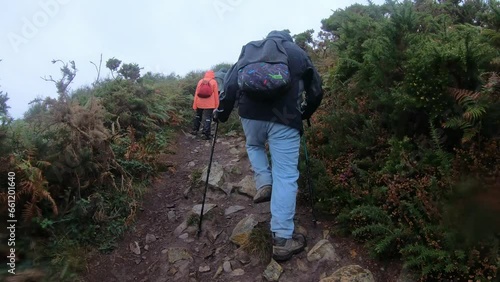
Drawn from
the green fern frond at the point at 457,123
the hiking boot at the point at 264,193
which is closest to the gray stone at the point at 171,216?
the hiking boot at the point at 264,193

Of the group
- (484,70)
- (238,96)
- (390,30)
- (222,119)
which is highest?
(390,30)

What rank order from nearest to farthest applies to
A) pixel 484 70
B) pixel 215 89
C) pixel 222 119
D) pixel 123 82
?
pixel 484 70 < pixel 222 119 < pixel 123 82 < pixel 215 89

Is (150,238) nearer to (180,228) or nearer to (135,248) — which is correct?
(135,248)

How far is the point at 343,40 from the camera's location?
7.05 metres

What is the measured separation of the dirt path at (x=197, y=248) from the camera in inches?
158

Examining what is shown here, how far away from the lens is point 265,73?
3.86 m

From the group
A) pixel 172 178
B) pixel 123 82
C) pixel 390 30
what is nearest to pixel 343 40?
pixel 390 30

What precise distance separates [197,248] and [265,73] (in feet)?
7.93

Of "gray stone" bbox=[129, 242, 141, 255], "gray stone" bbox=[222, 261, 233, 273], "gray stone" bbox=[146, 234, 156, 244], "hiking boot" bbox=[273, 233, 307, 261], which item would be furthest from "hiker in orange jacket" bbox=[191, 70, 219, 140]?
"hiking boot" bbox=[273, 233, 307, 261]

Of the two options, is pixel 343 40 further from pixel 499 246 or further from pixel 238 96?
pixel 499 246

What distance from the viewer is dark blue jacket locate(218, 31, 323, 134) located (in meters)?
4.10

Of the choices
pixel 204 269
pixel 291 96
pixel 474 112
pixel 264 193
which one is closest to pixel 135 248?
pixel 204 269

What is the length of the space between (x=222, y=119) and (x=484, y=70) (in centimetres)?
305

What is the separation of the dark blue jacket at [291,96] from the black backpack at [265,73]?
0.13 metres
